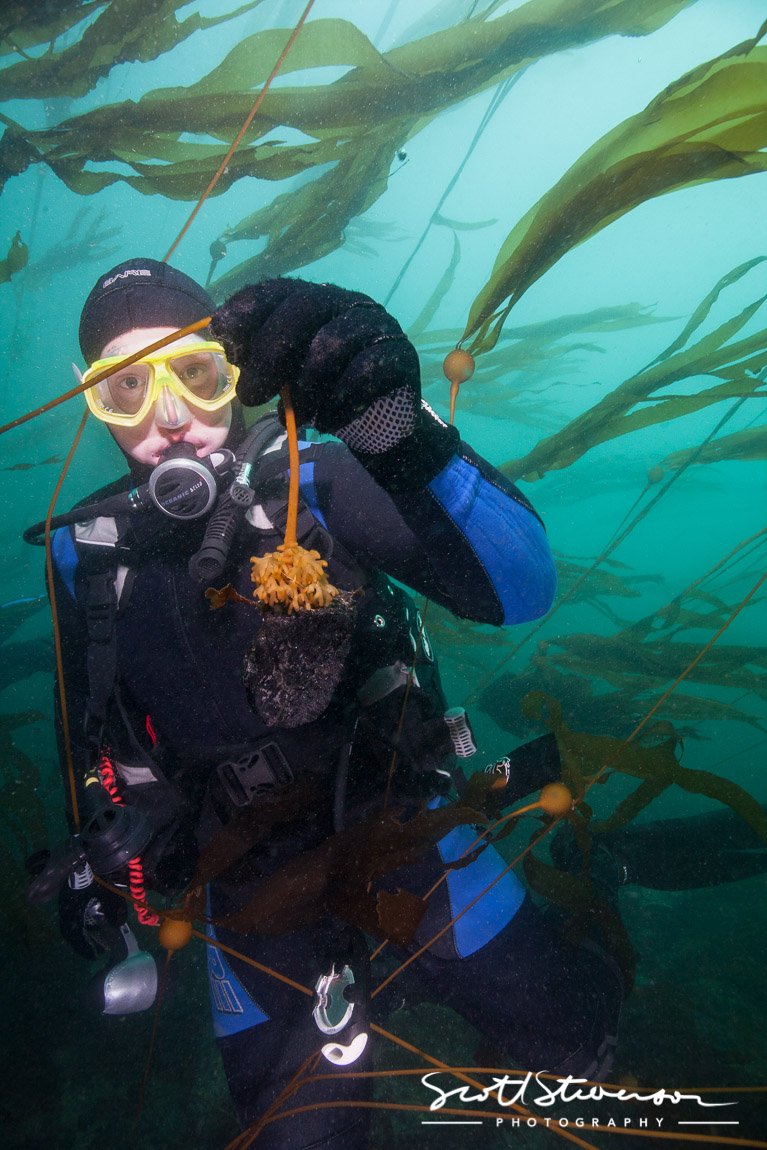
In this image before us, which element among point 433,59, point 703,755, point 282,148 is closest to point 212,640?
point 282,148

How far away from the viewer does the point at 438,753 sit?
2.04 m

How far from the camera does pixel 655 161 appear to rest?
158 centimetres

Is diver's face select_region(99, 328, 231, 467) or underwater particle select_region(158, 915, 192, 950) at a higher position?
diver's face select_region(99, 328, 231, 467)

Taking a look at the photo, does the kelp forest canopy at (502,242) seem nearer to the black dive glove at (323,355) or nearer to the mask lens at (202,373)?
the black dive glove at (323,355)

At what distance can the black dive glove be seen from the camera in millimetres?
1066

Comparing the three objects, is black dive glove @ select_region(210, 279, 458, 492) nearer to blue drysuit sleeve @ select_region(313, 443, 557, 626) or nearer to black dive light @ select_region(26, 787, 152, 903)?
blue drysuit sleeve @ select_region(313, 443, 557, 626)

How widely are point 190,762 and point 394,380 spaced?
1.95 meters

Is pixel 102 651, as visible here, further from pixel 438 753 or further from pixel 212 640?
pixel 438 753

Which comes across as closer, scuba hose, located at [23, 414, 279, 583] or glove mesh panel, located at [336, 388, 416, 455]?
glove mesh panel, located at [336, 388, 416, 455]

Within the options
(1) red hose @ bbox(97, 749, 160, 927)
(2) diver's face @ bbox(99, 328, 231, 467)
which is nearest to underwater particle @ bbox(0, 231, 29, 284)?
(2) diver's face @ bbox(99, 328, 231, 467)

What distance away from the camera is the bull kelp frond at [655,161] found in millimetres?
1545

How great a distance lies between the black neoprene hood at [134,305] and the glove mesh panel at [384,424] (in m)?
1.56

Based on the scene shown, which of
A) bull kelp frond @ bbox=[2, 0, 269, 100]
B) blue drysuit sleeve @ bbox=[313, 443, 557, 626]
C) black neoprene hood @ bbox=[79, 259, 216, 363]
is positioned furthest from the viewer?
bull kelp frond @ bbox=[2, 0, 269, 100]

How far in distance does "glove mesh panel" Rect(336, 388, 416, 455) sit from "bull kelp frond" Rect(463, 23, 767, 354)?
1.62ft
